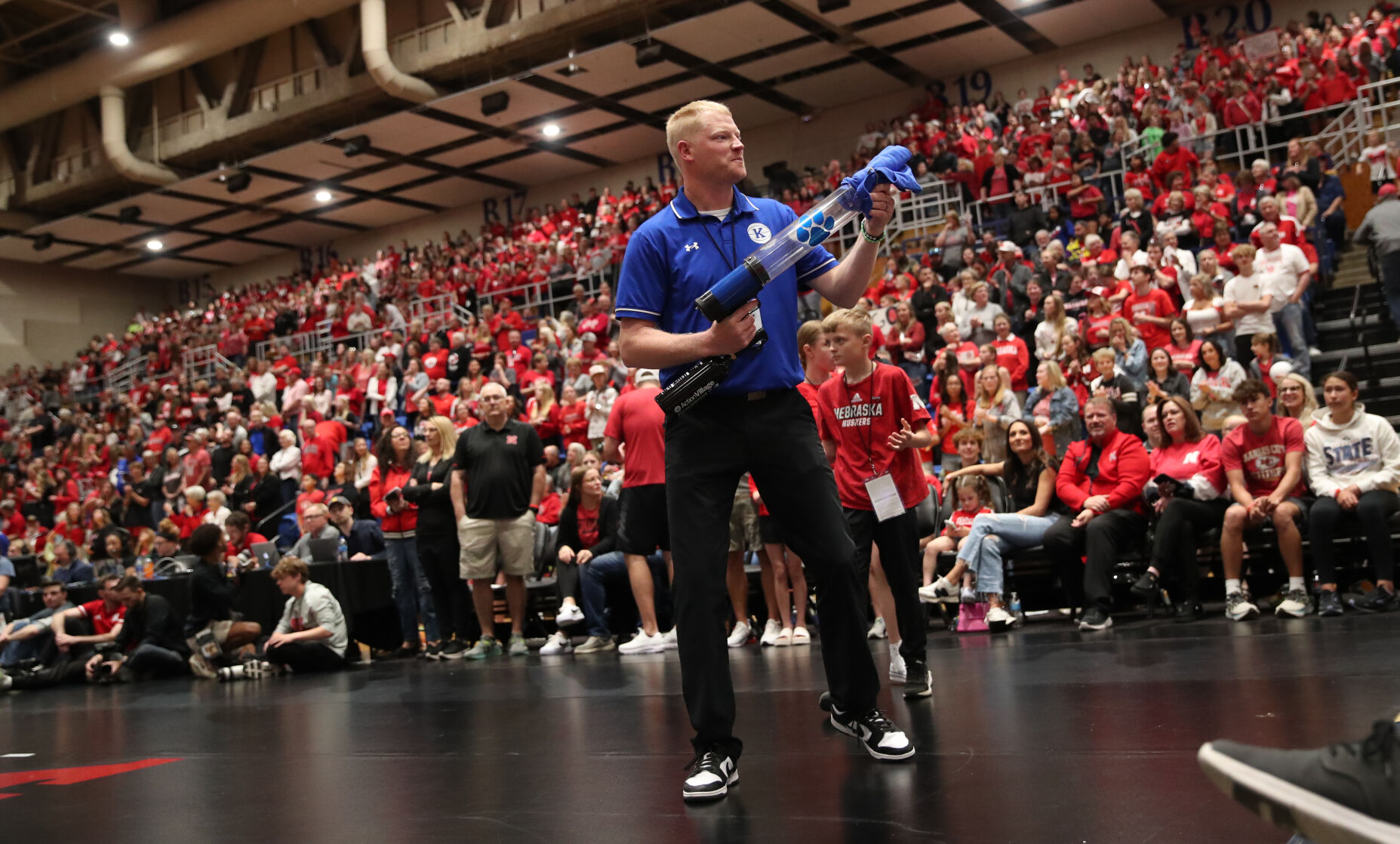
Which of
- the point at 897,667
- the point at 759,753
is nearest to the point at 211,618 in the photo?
the point at 897,667

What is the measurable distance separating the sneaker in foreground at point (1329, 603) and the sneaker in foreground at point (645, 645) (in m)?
3.80

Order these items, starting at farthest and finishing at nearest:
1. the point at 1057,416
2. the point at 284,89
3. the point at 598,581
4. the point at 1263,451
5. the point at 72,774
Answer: the point at 284,89
the point at 1057,416
the point at 598,581
the point at 1263,451
the point at 72,774

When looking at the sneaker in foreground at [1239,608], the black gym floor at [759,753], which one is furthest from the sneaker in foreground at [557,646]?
the sneaker in foreground at [1239,608]

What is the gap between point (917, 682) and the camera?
423 centimetres

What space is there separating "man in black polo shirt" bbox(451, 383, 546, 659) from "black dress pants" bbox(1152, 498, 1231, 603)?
13.2ft

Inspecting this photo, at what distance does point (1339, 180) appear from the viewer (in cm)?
1079

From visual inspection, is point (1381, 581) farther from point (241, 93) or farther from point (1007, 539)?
point (241, 93)

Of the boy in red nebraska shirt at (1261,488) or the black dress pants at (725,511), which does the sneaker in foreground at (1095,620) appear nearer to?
the boy in red nebraska shirt at (1261,488)

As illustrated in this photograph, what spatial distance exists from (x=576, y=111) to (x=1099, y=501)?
14532mm

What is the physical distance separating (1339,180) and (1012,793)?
10.4 metres

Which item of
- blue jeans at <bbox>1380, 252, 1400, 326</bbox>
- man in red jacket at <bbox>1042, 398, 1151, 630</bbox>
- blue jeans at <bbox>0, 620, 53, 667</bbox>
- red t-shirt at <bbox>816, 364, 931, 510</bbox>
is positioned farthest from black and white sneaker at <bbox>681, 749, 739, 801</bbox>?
blue jeans at <bbox>0, 620, 53, 667</bbox>

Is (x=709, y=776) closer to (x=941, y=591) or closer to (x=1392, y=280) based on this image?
(x=941, y=591)

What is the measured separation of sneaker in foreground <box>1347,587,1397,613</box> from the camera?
5867 millimetres

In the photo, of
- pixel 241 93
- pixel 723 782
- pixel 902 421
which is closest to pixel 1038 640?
pixel 902 421
